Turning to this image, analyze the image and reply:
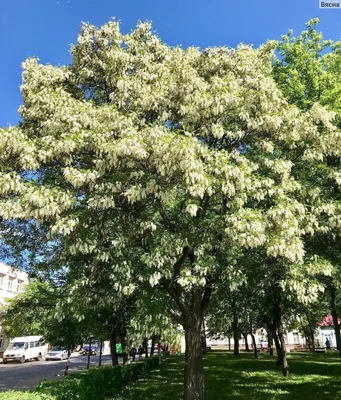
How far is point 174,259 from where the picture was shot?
11562mm

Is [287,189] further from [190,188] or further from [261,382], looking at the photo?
[261,382]

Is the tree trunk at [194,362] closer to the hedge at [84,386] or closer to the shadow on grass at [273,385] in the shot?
the shadow on grass at [273,385]

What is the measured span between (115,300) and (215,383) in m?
10.0

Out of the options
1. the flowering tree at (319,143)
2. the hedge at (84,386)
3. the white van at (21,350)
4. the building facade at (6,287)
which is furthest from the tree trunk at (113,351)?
the building facade at (6,287)

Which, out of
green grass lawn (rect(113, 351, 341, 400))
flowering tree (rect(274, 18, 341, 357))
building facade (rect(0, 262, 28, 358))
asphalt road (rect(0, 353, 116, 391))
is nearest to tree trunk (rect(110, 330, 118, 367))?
green grass lawn (rect(113, 351, 341, 400))

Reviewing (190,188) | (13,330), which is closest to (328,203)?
(190,188)

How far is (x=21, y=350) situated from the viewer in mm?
46844

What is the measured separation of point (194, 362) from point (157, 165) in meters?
7.59

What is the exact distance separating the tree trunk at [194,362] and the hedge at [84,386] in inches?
127

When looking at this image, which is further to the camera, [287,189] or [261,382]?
[261,382]

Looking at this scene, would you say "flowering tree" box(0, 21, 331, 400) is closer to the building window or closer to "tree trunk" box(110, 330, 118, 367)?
"tree trunk" box(110, 330, 118, 367)

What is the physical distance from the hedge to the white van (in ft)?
94.4

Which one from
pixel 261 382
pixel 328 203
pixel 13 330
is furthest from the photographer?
pixel 13 330

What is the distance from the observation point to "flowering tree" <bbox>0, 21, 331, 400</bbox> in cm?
1092
